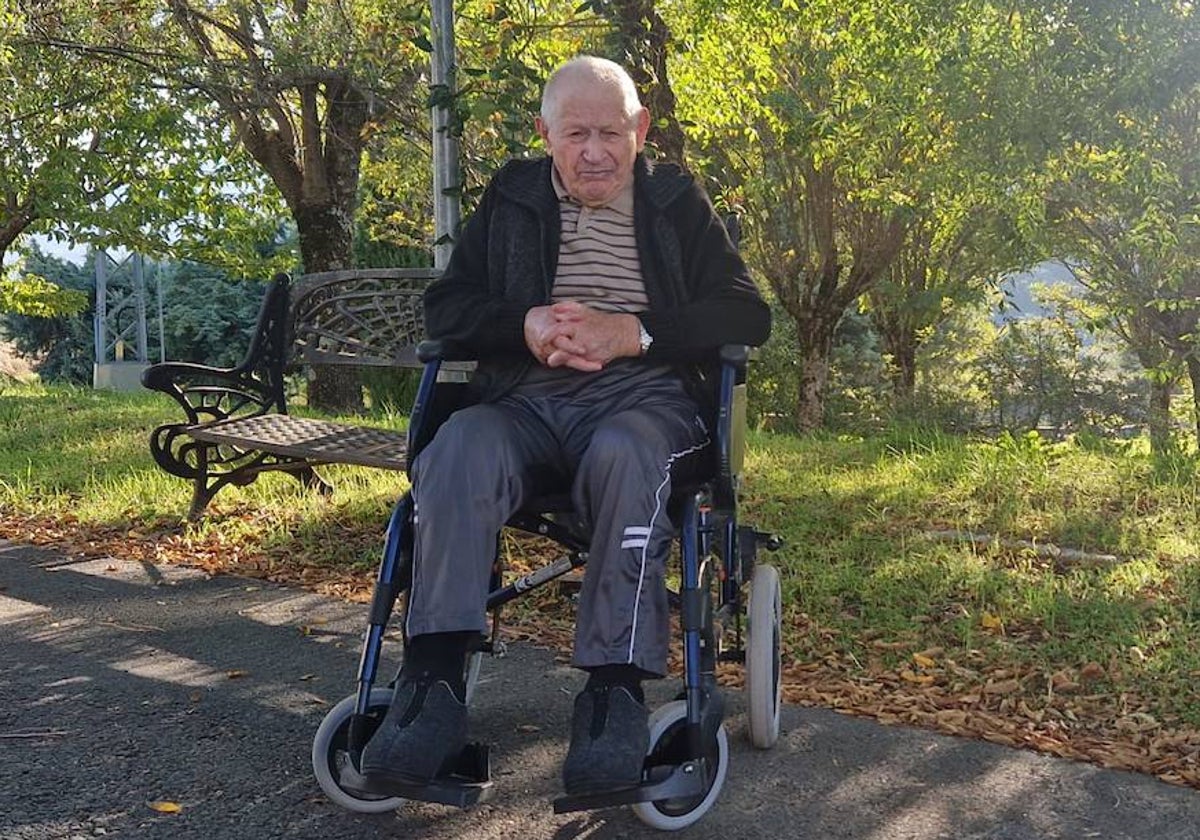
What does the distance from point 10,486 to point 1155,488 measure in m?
5.61

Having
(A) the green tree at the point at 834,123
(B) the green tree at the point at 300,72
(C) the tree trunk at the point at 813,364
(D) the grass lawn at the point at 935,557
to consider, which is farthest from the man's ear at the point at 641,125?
(C) the tree trunk at the point at 813,364

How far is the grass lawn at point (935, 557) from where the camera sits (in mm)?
2844

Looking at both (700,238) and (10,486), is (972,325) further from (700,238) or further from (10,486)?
(700,238)

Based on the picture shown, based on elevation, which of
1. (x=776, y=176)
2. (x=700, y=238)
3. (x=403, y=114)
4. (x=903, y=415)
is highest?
(x=776, y=176)

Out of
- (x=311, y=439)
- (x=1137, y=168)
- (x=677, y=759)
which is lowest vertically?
(x=677, y=759)

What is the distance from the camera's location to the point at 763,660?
94.5 inches

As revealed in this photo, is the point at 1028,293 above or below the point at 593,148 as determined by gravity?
above

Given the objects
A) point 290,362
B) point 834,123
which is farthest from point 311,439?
point 834,123

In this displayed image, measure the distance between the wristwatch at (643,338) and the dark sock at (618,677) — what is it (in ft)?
2.35

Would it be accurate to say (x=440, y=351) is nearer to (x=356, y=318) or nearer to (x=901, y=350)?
(x=356, y=318)

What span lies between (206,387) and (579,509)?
341 cm

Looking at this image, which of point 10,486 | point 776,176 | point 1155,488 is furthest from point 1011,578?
point 776,176

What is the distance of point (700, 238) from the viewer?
254 cm

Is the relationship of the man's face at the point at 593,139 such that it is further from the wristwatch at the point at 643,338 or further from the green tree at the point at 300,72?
the green tree at the point at 300,72
